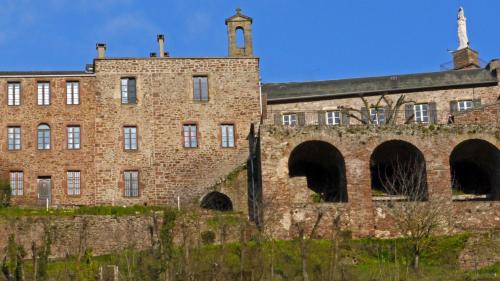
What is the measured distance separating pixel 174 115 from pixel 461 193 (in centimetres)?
1638

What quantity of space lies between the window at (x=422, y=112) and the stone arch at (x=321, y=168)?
771 centimetres

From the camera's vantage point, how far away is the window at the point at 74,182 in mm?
57719

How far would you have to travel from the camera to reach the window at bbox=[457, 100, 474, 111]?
2409 inches

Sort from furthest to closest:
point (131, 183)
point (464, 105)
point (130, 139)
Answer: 1. point (464, 105)
2. point (130, 139)
3. point (131, 183)

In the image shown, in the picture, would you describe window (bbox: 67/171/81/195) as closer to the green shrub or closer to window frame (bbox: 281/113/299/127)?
the green shrub

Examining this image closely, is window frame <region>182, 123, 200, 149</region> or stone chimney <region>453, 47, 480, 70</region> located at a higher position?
stone chimney <region>453, 47, 480, 70</region>

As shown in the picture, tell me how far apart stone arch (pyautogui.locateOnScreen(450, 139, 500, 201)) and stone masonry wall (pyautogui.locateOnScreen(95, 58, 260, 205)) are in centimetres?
1166

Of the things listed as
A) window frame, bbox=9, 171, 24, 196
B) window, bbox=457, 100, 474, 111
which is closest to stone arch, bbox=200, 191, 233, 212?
window frame, bbox=9, 171, 24, 196

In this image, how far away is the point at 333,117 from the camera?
60.9m

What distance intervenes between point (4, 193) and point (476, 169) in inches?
985

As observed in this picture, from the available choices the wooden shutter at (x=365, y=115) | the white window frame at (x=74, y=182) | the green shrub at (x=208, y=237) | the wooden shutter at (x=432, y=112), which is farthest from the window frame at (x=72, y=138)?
the wooden shutter at (x=432, y=112)

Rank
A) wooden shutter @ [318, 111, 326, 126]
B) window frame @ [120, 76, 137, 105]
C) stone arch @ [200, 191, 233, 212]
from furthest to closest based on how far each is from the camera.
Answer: wooden shutter @ [318, 111, 326, 126] → window frame @ [120, 76, 137, 105] → stone arch @ [200, 191, 233, 212]

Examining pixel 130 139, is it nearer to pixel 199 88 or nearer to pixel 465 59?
pixel 199 88

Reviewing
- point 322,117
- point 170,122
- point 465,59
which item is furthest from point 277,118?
point 465,59
